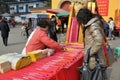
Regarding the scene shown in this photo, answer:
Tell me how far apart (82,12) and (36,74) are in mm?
1388

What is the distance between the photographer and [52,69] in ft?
16.1

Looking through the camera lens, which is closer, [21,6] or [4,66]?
[4,66]

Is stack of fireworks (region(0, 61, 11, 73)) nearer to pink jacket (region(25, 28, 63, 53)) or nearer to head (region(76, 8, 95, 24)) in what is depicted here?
head (region(76, 8, 95, 24))

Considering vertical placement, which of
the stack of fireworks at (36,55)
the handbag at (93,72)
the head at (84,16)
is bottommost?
the handbag at (93,72)

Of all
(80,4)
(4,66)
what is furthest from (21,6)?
(4,66)

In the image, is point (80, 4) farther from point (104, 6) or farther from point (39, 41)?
point (104, 6)

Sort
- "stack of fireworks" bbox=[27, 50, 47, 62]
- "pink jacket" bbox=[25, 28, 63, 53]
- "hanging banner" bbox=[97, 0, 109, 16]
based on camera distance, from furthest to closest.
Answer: "hanging banner" bbox=[97, 0, 109, 16]
"pink jacket" bbox=[25, 28, 63, 53]
"stack of fireworks" bbox=[27, 50, 47, 62]

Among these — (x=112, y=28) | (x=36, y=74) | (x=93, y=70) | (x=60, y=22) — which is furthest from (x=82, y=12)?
(x=60, y=22)

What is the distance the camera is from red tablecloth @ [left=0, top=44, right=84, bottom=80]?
4.35 m

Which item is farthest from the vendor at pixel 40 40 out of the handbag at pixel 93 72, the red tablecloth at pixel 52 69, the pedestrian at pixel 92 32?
the handbag at pixel 93 72

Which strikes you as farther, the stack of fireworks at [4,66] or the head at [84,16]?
the head at [84,16]

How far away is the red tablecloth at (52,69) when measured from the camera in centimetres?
435

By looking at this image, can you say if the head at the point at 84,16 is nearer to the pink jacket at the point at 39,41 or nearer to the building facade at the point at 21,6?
the pink jacket at the point at 39,41

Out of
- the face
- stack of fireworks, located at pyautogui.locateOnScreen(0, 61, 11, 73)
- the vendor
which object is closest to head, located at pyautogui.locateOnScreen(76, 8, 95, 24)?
the vendor
